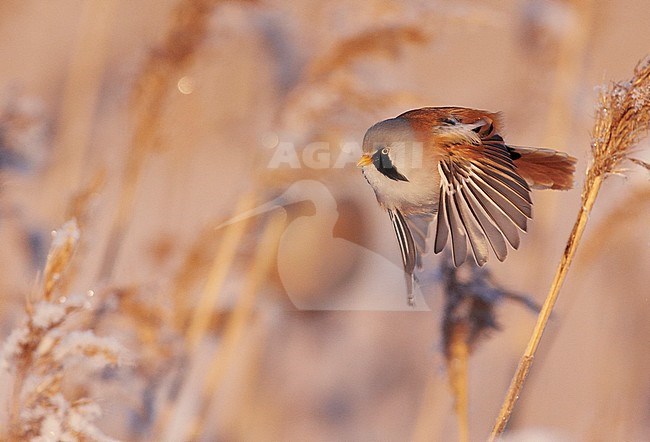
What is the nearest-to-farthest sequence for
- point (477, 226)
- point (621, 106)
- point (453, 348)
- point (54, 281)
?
point (621, 106) → point (477, 226) → point (54, 281) → point (453, 348)

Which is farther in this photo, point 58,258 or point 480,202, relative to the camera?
point 58,258

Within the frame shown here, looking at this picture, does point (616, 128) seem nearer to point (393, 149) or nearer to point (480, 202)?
point (480, 202)

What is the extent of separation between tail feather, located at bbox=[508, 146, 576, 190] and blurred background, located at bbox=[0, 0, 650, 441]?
0.06 metres

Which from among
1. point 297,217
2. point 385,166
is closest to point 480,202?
point 385,166

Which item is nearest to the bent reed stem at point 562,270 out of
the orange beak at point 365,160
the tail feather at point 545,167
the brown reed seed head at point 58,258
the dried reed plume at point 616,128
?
the dried reed plume at point 616,128

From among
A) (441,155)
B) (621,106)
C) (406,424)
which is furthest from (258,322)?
(621,106)

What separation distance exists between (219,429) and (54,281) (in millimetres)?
416

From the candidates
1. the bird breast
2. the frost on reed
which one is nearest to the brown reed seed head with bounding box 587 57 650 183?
the bird breast

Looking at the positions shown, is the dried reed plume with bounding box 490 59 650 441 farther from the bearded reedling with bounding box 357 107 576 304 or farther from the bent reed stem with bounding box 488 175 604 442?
the bearded reedling with bounding box 357 107 576 304

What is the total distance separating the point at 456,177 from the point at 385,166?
12 cm

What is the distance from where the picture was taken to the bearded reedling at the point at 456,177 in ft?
3.49

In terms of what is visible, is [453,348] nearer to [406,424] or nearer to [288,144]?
[406,424]

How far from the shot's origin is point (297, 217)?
1360mm

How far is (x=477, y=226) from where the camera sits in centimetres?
106
